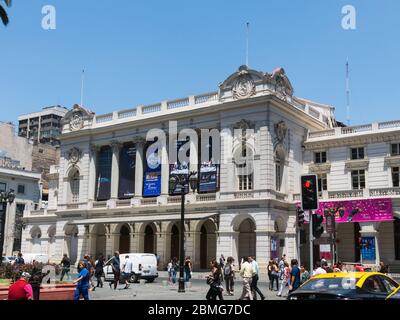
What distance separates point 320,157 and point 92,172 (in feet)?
77.8

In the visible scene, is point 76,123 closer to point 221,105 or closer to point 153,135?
point 153,135

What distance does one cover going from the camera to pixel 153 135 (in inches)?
1971

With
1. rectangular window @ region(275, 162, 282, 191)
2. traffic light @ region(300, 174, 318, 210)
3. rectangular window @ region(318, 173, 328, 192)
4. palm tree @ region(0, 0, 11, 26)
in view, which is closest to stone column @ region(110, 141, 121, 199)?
rectangular window @ region(275, 162, 282, 191)

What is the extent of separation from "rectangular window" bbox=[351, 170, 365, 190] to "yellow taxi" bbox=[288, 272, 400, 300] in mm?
32309

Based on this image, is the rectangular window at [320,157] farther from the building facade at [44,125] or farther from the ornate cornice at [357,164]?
the building facade at [44,125]

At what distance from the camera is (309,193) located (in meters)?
16.4

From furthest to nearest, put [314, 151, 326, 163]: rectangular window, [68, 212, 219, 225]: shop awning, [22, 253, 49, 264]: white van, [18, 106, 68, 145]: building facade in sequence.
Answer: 1. [18, 106, 68, 145]: building facade
2. [22, 253, 49, 264]: white van
3. [314, 151, 326, 163]: rectangular window
4. [68, 212, 219, 225]: shop awning

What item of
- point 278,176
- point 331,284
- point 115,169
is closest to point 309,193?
point 331,284

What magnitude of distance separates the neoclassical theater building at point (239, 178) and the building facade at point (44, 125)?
7244cm

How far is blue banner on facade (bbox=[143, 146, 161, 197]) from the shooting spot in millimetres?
49553

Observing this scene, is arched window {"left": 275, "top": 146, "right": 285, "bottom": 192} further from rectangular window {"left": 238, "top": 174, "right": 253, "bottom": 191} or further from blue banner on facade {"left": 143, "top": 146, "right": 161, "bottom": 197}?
blue banner on facade {"left": 143, "top": 146, "right": 161, "bottom": 197}

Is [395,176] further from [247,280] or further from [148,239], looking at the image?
[247,280]
